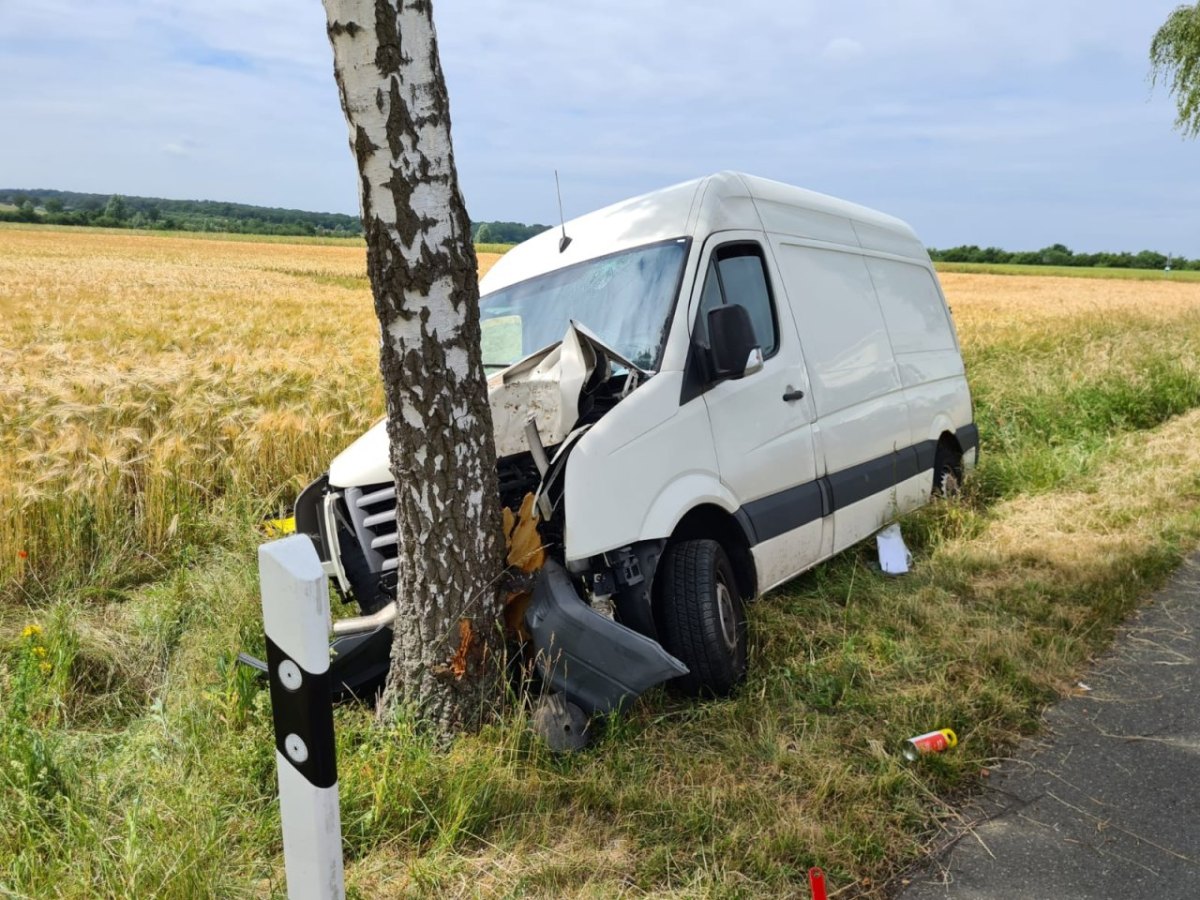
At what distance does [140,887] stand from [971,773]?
8.94 ft

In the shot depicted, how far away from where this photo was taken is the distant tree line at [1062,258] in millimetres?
73375

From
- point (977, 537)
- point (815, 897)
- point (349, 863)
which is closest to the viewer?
point (815, 897)

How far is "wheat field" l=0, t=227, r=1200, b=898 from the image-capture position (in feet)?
9.53

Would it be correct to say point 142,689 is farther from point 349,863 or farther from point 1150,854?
point 1150,854

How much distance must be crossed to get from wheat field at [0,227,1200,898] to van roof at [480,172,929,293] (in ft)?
6.50

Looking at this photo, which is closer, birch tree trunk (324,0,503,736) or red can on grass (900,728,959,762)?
birch tree trunk (324,0,503,736)

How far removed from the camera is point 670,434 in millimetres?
4094

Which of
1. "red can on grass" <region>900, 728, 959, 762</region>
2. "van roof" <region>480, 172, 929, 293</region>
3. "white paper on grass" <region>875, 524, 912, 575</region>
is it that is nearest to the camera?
"red can on grass" <region>900, 728, 959, 762</region>

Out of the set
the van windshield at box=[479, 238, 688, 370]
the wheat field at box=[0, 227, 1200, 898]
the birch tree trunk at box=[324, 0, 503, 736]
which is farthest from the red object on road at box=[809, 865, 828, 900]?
the van windshield at box=[479, 238, 688, 370]

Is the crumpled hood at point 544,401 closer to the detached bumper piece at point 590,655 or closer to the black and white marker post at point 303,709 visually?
the detached bumper piece at point 590,655

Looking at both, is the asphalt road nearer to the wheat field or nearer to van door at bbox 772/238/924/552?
the wheat field

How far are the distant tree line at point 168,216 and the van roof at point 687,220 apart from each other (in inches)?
3121

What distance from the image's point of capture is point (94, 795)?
3145mm

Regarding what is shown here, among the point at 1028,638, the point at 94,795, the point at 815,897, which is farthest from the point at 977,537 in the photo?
the point at 94,795
